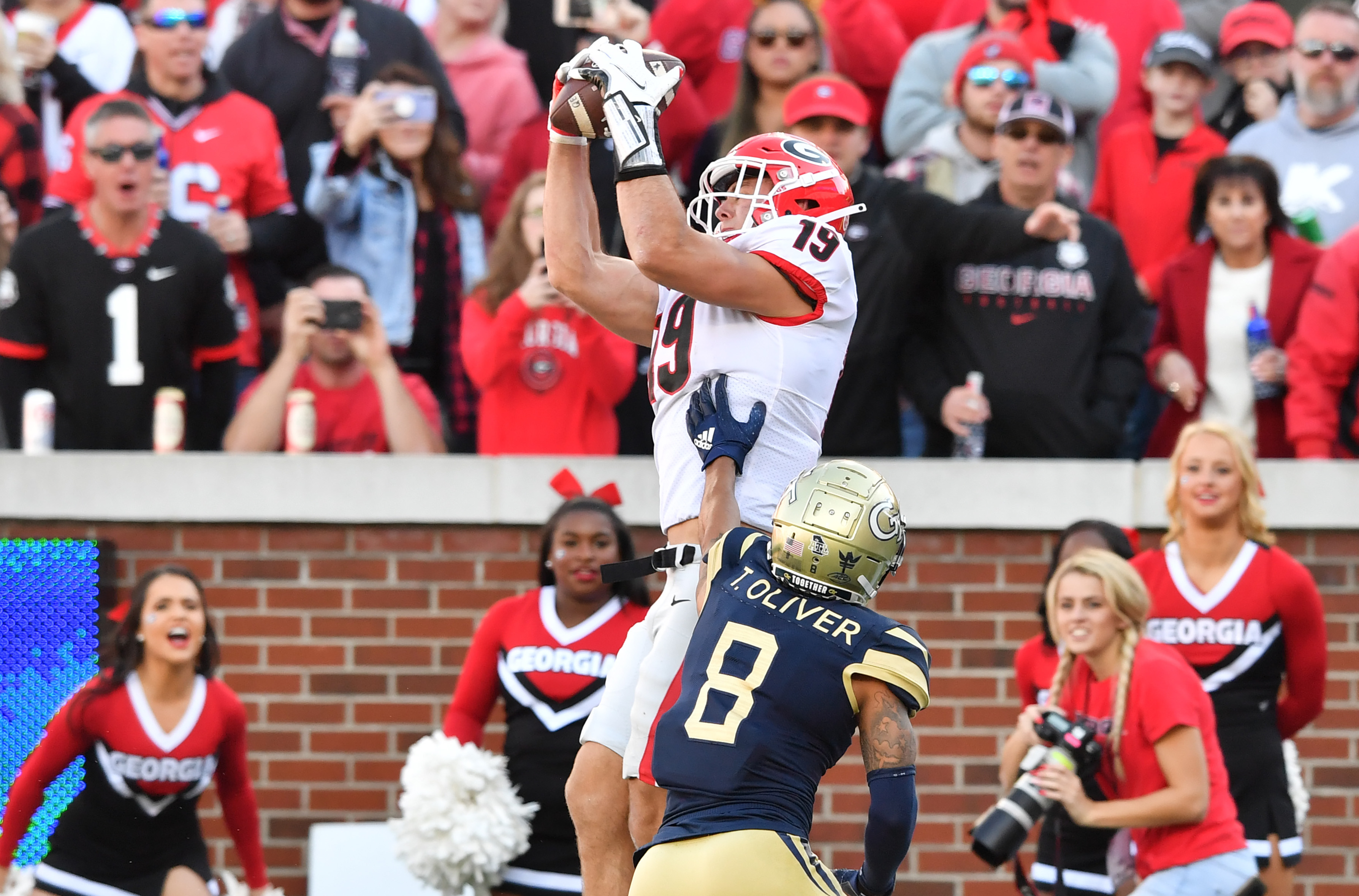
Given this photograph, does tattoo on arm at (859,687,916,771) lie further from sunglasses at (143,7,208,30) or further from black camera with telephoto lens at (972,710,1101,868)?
sunglasses at (143,7,208,30)

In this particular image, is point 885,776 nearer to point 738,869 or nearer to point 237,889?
point 738,869

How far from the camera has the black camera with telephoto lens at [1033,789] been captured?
592cm

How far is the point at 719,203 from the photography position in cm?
486

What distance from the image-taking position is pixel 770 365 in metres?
4.61

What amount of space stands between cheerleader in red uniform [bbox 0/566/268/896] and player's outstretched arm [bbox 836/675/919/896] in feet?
11.1

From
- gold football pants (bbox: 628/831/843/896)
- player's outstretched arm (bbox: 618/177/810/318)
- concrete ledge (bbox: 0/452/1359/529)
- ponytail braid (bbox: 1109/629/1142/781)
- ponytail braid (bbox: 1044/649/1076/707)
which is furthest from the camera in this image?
concrete ledge (bbox: 0/452/1359/529)

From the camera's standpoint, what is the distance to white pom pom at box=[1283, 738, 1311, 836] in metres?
7.07

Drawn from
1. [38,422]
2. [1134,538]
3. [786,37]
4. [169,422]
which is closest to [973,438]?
[1134,538]

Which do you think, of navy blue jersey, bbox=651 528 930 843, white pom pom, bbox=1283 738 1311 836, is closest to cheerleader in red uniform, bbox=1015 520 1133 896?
white pom pom, bbox=1283 738 1311 836

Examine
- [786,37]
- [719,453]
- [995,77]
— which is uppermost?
[786,37]

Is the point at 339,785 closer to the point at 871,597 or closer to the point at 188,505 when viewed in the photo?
the point at 188,505

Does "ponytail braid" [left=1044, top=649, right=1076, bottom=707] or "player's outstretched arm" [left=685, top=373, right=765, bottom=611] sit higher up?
"player's outstretched arm" [left=685, top=373, right=765, bottom=611]

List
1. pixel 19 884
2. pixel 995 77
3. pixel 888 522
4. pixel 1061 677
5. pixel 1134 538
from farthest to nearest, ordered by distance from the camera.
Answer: pixel 995 77, pixel 1134 538, pixel 19 884, pixel 1061 677, pixel 888 522

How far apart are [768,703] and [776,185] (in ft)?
4.30
